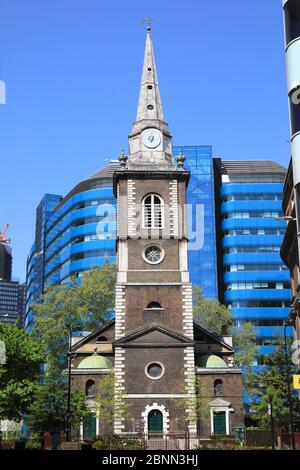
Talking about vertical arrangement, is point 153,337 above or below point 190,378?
above

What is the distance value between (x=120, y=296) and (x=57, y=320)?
59.2 feet

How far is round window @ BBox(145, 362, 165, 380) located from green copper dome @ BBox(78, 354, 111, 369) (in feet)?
18.1

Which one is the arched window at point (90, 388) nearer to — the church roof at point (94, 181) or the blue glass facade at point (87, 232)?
the blue glass facade at point (87, 232)

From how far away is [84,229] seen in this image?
111 m

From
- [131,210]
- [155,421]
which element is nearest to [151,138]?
[131,210]

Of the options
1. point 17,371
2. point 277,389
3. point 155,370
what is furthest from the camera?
point 277,389

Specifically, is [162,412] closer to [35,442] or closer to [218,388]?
[218,388]

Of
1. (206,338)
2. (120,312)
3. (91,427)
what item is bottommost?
(91,427)

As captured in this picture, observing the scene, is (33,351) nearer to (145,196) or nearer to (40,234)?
(145,196)

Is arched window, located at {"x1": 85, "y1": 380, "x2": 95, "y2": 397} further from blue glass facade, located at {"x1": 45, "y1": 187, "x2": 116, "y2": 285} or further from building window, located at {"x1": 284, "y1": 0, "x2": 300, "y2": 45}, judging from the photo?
blue glass facade, located at {"x1": 45, "y1": 187, "x2": 116, "y2": 285}

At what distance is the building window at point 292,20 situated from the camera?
1191 inches

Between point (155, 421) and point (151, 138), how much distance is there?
78.2 feet

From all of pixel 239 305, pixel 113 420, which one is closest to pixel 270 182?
pixel 239 305

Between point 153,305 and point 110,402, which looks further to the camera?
point 153,305
